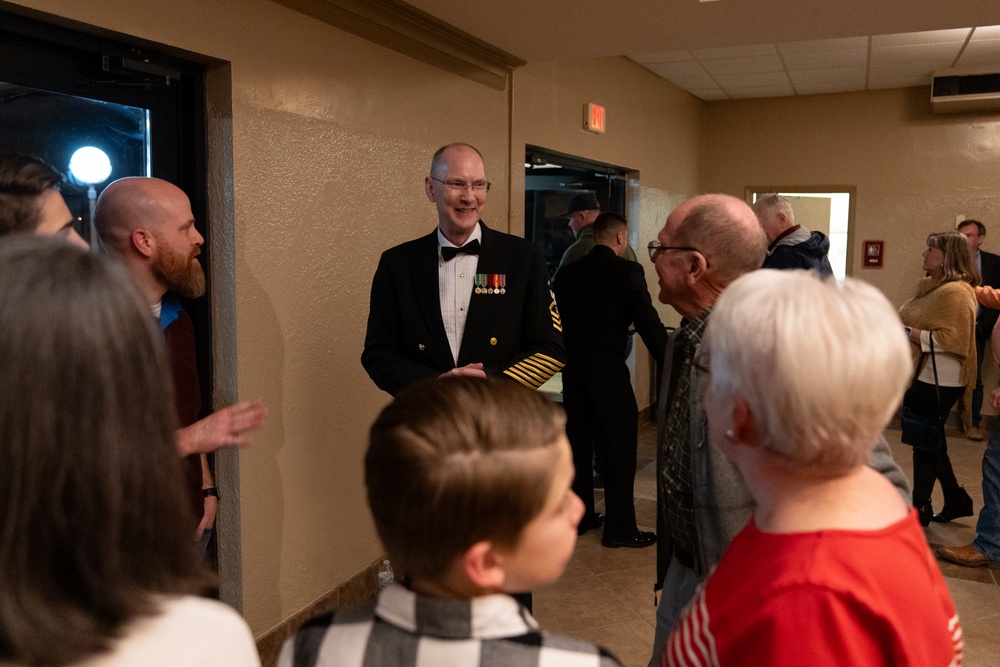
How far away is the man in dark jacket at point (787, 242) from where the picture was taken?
434cm

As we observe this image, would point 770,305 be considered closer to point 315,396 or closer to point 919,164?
point 315,396

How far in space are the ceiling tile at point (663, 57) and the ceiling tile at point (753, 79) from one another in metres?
0.80

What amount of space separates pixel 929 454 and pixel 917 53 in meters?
3.53

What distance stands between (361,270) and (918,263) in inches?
246

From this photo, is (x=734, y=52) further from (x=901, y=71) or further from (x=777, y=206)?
(x=777, y=206)

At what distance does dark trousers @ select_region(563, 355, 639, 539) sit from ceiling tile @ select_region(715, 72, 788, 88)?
383 cm

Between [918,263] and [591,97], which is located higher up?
[591,97]

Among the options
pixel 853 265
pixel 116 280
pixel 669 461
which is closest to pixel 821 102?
pixel 853 265

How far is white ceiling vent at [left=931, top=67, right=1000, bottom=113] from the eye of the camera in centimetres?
680

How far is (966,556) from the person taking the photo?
159 inches

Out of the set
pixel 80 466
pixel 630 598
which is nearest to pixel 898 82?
pixel 630 598

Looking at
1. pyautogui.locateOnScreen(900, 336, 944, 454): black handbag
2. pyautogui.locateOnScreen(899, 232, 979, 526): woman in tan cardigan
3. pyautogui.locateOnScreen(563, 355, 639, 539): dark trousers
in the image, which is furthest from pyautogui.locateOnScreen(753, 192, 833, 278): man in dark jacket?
pyautogui.locateOnScreen(563, 355, 639, 539): dark trousers

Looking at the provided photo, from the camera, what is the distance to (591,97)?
581 cm

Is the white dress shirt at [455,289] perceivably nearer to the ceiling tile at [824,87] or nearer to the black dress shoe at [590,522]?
the black dress shoe at [590,522]
